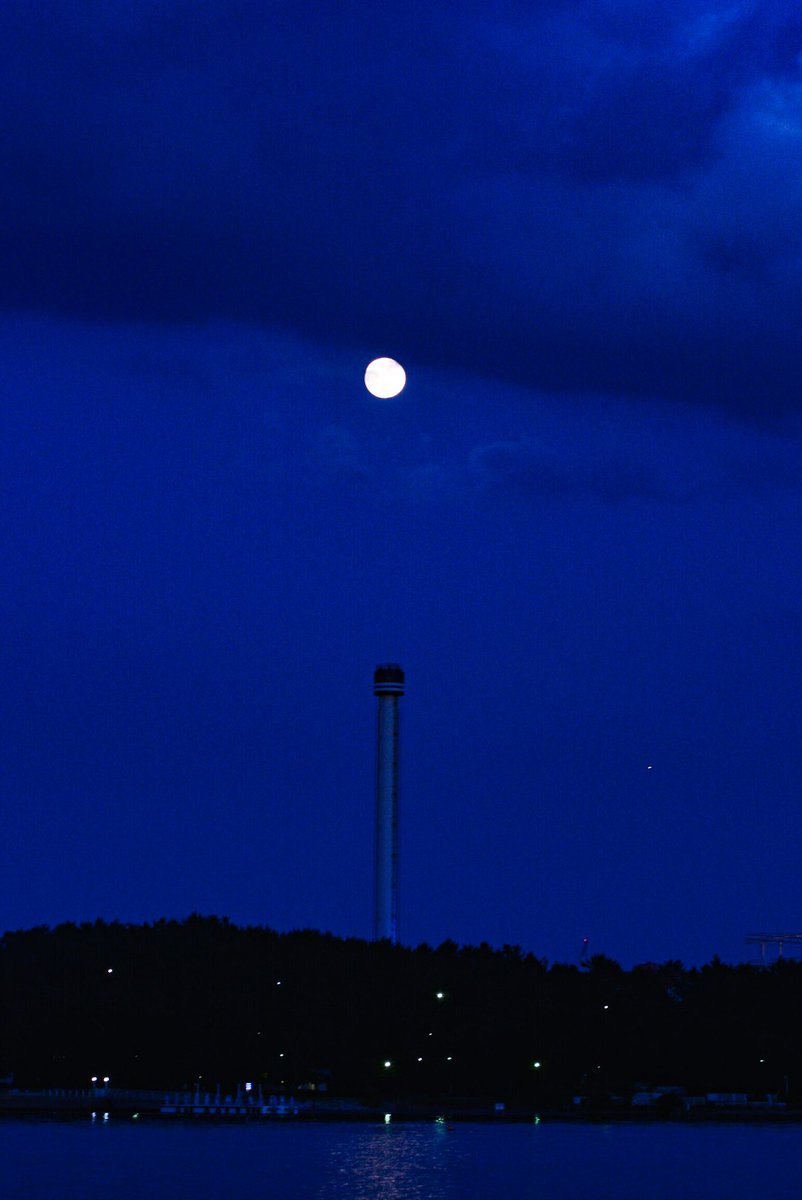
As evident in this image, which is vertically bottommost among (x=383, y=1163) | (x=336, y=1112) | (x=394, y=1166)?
(x=394, y=1166)

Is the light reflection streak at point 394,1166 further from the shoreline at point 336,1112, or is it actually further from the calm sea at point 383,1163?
the shoreline at point 336,1112

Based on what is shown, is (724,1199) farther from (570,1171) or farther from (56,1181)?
(56,1181)

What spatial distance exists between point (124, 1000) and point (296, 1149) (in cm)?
4991

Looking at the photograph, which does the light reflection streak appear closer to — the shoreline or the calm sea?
the calm sea

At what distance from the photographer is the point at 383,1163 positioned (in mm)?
134375

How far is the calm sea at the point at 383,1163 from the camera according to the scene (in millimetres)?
118812

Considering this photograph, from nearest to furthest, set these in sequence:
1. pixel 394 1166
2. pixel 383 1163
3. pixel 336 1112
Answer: pixel 394 1166, pixel 383 1163, pixel 336 1112

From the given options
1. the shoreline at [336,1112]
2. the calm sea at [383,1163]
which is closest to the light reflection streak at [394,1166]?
the calm sea at [383,1163]

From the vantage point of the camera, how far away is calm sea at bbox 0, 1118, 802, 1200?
119 metres

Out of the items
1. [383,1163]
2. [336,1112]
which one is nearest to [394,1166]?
[383,1163]

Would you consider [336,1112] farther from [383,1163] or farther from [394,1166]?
[394,1166]

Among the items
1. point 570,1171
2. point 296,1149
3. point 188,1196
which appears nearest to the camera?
point 188,1196

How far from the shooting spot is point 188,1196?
114188 millimetres

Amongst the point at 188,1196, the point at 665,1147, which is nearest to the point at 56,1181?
the point at 188,1196
